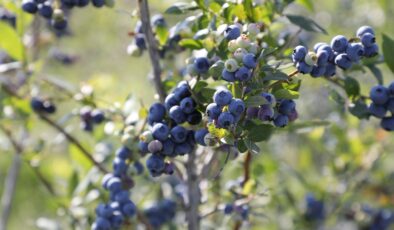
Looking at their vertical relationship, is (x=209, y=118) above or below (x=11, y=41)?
above

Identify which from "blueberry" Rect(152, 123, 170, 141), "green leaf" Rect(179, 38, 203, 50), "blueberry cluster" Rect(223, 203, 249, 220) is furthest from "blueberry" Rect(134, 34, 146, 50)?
"blueberry cluster" Rect(223, 203, 249, 220)

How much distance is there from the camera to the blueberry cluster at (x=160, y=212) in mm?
2324

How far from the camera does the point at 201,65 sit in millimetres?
1637

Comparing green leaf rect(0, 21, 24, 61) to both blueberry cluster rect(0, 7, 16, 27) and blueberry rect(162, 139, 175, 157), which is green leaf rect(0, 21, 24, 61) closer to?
blueberry cluster rect(0, 7, 16, 27)

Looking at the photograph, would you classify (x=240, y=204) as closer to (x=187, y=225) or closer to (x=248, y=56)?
(x=187, y=225)

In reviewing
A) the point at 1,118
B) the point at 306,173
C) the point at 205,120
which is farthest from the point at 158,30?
the point at 306,173

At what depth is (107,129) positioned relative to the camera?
197 cm

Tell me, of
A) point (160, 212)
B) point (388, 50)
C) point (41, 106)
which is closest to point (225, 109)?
point (388, 50)

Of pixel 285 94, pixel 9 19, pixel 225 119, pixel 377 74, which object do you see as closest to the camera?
pixel 225 119

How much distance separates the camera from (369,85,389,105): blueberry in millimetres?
1673

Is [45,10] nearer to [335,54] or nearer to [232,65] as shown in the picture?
[232,65]

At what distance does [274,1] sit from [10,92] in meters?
1.09

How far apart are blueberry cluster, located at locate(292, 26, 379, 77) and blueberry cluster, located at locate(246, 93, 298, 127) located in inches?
3.2

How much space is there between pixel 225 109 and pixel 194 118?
16cm
